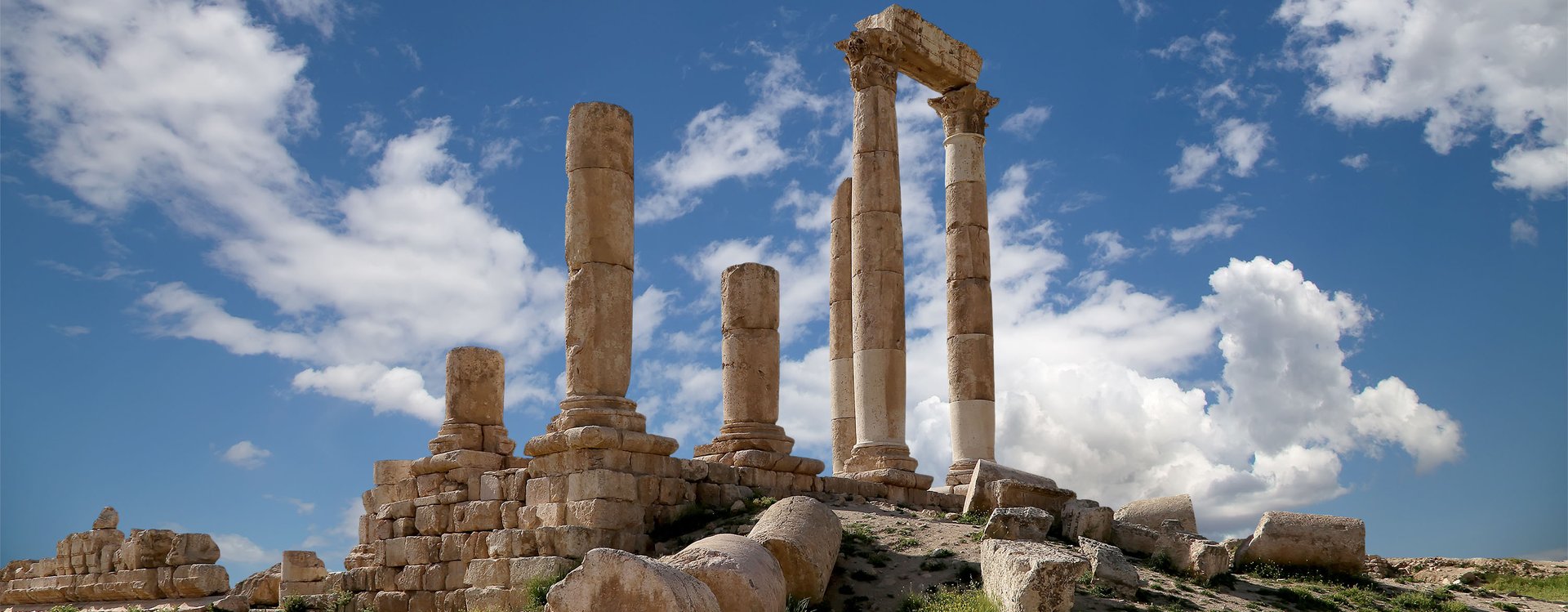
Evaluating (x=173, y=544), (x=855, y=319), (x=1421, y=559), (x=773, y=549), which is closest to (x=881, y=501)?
(x=855, y=319)

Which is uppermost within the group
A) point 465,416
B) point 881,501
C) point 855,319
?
point 855,319

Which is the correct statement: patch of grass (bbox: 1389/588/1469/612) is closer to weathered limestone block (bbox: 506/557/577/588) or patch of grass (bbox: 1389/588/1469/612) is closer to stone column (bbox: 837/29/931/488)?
stone column (bbox: 837/29/931/488)

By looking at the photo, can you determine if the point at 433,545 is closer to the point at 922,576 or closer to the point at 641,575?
the point at 922,576

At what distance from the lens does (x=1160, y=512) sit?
20469 millimetres

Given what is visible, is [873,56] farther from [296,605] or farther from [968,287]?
[296,605]

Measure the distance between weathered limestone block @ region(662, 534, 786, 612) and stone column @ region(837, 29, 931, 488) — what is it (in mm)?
10549

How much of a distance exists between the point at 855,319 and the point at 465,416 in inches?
304

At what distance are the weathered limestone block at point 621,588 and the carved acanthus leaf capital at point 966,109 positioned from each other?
57.8 ft

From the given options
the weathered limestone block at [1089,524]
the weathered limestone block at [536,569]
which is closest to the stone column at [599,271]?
the weathered limestone block at [536,569]

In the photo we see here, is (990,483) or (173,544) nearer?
(990,483)

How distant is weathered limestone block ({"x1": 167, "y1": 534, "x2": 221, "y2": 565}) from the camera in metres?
24.7

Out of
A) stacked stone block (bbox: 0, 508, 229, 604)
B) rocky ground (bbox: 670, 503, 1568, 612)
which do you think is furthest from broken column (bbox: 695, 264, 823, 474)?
stacked stone block (bbox: 0, 508, 229, 604)

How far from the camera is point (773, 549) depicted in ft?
44.5

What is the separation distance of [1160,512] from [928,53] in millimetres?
10515
